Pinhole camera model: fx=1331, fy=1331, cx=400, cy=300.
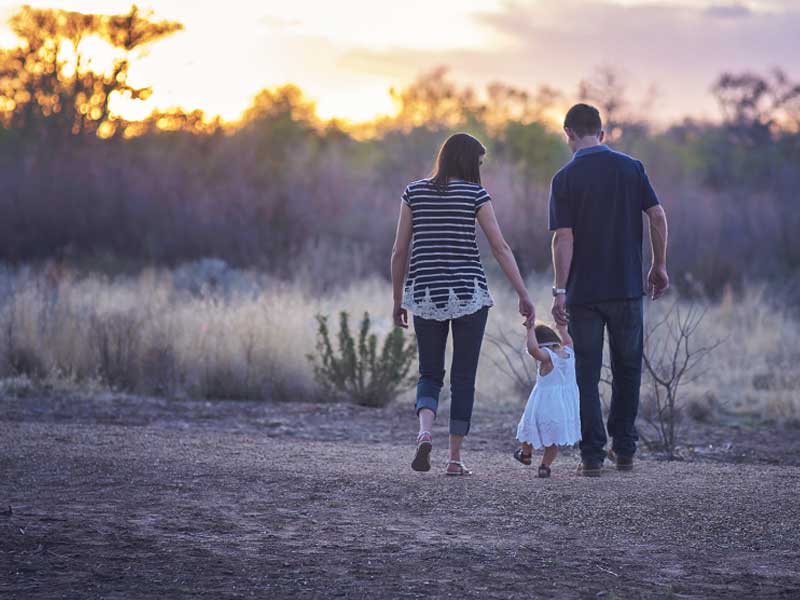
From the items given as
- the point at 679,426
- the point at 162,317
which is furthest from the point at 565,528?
the point at 162,317

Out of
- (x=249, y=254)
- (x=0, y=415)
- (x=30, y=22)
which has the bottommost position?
(x=0, y=415)

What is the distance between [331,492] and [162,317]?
7.95m

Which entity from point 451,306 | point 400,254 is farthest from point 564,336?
point 400,254

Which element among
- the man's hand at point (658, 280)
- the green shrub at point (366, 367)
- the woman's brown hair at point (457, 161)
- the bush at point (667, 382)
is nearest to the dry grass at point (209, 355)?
the bush at point (667, 382)

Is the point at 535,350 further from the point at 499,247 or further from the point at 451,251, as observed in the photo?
the point at 451,251

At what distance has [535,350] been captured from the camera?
6957 millimetres

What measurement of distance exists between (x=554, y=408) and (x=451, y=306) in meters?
0.82

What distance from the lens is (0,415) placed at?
10523mm

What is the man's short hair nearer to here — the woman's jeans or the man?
the man

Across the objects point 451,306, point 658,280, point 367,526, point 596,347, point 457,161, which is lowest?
point 367,526

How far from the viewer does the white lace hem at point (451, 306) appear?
6844mm

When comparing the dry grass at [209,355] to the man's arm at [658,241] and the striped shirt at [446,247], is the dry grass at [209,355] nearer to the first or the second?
the man's arm at [658,241]

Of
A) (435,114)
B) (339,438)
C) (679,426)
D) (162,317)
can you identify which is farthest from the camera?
(435,114)

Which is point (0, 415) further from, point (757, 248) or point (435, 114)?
point (435, 114)
